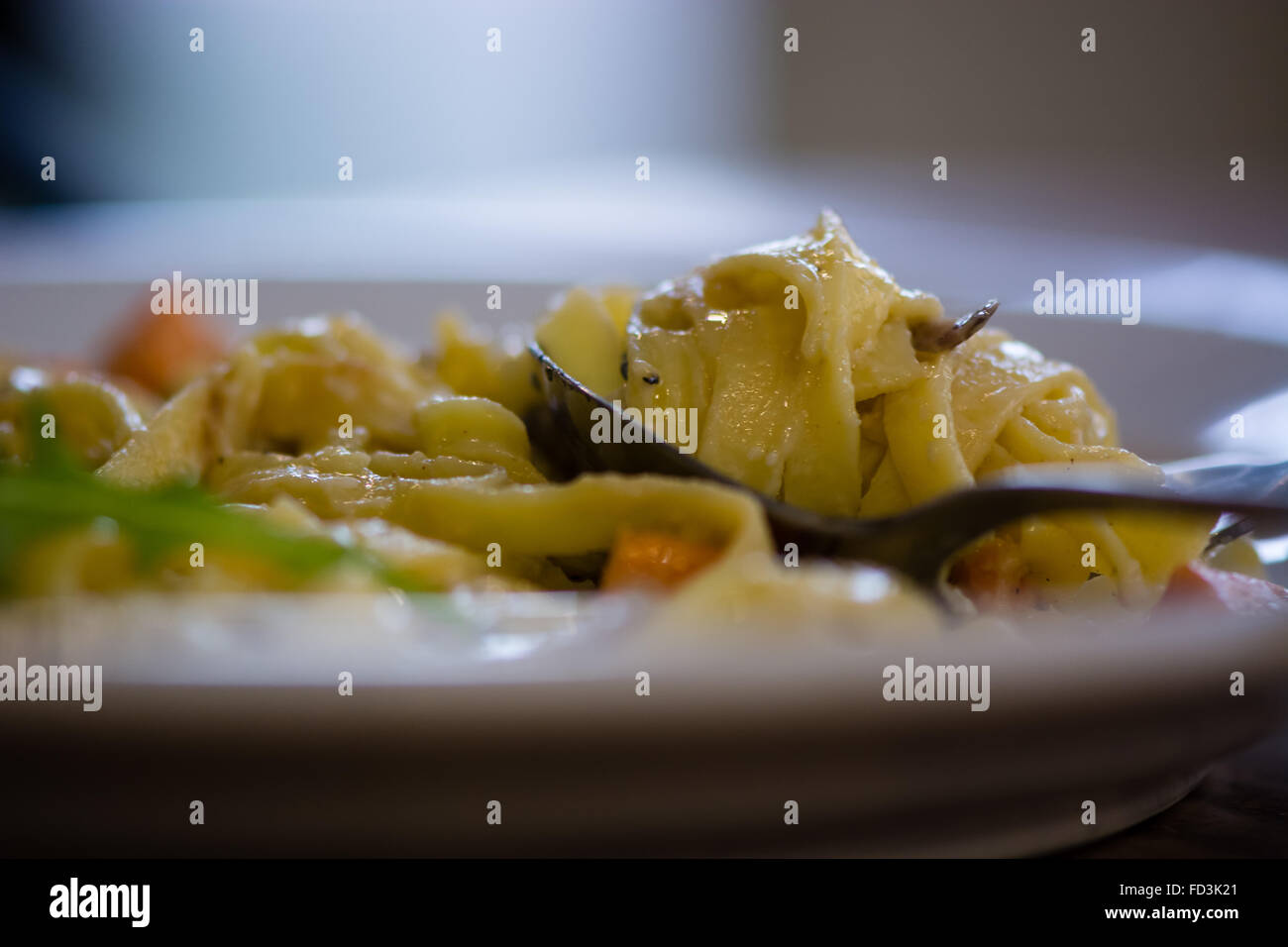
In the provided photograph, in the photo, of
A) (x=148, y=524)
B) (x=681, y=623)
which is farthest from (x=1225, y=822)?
(x=148, y=524)

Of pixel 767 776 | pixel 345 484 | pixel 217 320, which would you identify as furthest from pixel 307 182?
pixel 767 776

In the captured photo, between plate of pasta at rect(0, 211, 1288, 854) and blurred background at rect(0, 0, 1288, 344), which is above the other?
blurred background at rect(0, 0, 1288, 344)

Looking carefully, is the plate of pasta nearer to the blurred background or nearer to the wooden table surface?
the wooden table surface

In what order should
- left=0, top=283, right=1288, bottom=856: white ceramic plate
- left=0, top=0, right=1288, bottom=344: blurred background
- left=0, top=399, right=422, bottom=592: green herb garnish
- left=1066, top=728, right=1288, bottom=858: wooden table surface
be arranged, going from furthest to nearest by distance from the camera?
left=0, top=0, right=1288, bottom=344: blurred background, left=1066, top=728, right=1288, bottom=858: wooden table surface, left=0, top=399, right=422, bottom=592: green herb garnish, left=0, top=283, right=1288, bottom=856: white ceramic plate

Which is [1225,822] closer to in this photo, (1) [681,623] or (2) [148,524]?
(1) [681,623]

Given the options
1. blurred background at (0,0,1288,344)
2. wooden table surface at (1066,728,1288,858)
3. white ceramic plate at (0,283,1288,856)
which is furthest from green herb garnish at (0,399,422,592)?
blurred background at (0,0,1288,344)

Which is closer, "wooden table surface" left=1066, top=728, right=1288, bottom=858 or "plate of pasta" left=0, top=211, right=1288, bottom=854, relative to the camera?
"plate of pasta" left=0, top=211, right=1288, bottom=854

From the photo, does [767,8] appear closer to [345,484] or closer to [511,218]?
[511,218]
